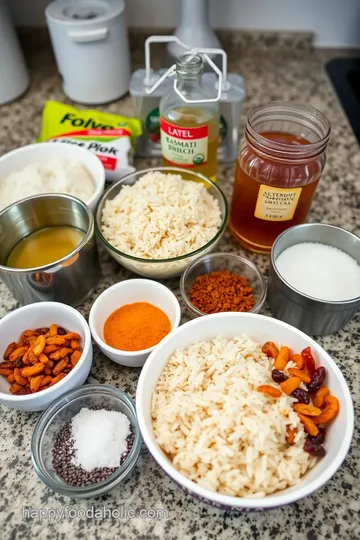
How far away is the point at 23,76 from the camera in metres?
1.42

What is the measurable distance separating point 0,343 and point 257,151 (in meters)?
0.63

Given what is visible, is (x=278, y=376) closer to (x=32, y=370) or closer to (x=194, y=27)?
(x=32, y=370)

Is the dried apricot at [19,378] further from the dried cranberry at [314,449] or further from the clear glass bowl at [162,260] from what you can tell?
the dried cranberry at [314,449]

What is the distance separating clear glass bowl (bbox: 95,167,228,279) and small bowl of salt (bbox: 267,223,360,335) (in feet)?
0.48

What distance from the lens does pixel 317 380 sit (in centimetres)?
70

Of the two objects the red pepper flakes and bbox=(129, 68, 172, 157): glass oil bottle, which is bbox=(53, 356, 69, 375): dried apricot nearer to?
the red pepper flakes

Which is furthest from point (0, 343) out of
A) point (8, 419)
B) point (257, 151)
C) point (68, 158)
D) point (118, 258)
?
point (257, 151)

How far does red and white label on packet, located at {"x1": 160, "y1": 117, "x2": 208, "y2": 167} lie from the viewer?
963 mm

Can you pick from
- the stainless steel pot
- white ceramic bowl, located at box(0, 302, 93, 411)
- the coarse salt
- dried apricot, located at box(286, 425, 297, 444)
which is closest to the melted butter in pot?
the stainless steel pot

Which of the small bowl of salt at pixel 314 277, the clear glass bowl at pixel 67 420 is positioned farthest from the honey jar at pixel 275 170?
the clear glass bowl at pixel 67 420

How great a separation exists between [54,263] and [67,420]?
28cm

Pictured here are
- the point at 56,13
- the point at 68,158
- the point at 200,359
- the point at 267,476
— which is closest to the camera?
the point at 267,476

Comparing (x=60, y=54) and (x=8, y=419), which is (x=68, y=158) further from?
(x=8, y=419)

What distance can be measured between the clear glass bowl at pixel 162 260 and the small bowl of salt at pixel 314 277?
145mm
